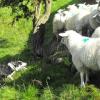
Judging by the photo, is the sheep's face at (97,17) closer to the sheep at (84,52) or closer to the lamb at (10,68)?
the sheep at (84,52)

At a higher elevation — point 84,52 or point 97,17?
point 97,17

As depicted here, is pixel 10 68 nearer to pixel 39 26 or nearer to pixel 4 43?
pixel 39 26

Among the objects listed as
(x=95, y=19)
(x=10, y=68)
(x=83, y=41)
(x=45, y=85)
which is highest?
(x=95, y=19)

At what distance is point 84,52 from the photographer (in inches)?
388

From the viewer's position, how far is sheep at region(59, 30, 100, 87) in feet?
31.3

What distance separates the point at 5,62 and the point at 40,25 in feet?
6.59

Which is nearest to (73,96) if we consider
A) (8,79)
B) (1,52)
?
(8,79)

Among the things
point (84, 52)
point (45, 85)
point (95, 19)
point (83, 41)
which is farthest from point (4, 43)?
point (84, 52)

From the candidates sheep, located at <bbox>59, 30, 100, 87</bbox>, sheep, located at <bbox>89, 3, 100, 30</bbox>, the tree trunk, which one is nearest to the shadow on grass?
the tree trunk

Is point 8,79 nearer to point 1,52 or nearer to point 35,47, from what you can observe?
point 35,47

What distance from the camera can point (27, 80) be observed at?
40.5 ft

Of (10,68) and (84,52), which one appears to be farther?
(10,68)

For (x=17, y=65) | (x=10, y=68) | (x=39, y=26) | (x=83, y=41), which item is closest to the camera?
(x=83, y=41)

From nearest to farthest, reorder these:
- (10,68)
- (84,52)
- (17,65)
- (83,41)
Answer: (84,52) < (83,41) < (10,68) < (17,65)
